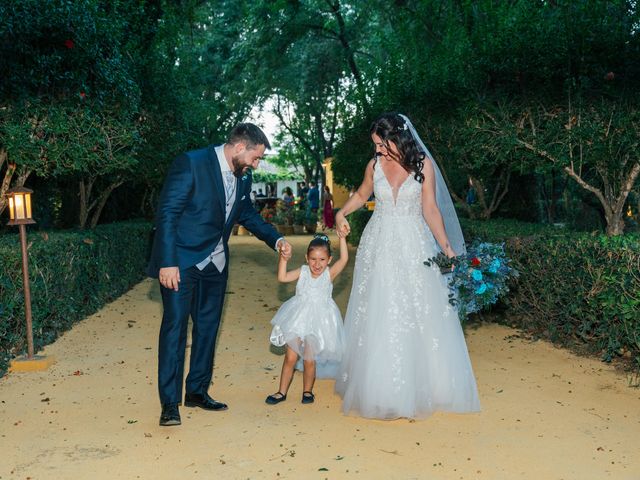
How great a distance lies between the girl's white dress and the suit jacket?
882 mm

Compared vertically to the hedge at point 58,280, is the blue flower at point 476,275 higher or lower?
higher

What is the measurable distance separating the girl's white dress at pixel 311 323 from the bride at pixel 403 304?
5.6 inches

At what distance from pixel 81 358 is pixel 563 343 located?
16.3ft

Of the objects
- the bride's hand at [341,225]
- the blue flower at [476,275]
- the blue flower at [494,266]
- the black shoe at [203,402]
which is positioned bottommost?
the black shoe at [203,402]

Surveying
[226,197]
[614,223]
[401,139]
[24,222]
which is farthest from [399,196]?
[614,223]

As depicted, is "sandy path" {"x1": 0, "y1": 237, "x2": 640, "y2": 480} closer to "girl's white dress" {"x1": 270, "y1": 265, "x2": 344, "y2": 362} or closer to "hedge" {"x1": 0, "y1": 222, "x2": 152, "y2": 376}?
"girl's white dress" {"x1": 270, "y1": 265, "x2": 344, "y2": 362}

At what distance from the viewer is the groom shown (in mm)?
5461

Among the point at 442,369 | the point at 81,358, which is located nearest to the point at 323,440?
the point at 442,369

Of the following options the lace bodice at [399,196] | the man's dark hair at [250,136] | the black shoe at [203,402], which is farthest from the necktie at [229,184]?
the black shoe at [203,402]

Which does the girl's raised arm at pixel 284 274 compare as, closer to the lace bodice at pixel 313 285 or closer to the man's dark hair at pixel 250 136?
the lace bodice at pixel 313 285

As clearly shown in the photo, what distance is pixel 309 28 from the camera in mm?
27375

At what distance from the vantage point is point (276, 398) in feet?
20.1

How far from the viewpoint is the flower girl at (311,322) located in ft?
19.9

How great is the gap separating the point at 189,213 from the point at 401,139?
1652mm
